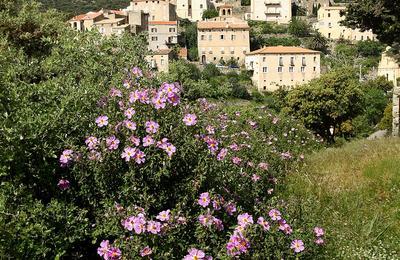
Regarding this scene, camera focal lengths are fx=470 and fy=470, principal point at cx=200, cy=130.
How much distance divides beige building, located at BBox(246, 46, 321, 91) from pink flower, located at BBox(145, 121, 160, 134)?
6792cm

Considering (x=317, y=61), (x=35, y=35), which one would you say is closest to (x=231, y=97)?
(x=317, y=61)

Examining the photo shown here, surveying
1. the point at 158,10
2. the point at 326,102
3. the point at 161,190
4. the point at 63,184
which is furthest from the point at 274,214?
the point at 158,10

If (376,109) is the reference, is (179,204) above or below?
above

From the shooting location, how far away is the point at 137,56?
16.7 ft

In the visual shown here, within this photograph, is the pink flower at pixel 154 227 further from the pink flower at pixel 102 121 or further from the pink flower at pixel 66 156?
the pink flower at pixel 102 121

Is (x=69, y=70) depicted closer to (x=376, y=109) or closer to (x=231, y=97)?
(x=376, y=109)

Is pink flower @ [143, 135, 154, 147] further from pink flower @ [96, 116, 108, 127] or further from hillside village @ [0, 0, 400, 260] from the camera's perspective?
pink flower @ [96, 116, 108, 127]

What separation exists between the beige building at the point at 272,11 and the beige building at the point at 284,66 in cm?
3755

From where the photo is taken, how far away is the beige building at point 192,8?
350 feet

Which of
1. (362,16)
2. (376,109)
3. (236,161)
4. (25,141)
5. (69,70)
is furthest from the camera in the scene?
(376,109)

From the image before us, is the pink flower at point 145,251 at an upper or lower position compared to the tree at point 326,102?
upper

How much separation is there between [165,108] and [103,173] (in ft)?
2.16

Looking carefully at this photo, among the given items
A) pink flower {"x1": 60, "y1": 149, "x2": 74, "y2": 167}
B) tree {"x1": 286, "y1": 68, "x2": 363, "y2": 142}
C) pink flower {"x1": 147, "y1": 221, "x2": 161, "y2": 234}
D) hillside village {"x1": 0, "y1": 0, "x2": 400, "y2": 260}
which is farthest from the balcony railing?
pink flower {"x1": 147, "y1": 221, "x2": 161, "y2": 234}

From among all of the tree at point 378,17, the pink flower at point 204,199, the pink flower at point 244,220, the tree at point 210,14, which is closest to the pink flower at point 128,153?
the pink flower at point 204,199
